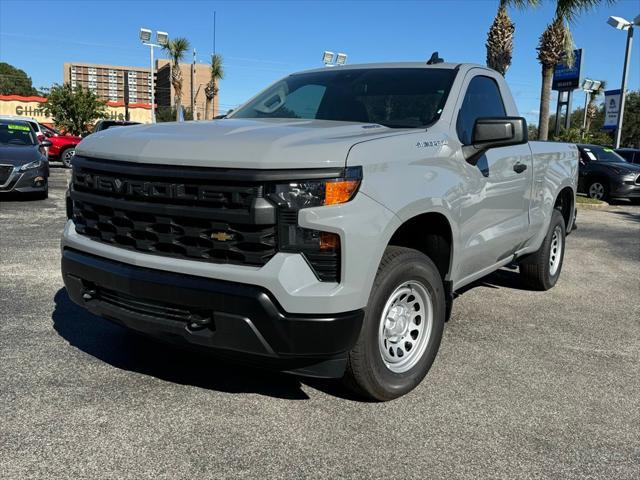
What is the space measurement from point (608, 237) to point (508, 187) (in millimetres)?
6792

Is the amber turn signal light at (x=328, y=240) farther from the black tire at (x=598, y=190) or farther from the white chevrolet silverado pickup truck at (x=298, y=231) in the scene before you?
the black tire at (x=598, y=190)

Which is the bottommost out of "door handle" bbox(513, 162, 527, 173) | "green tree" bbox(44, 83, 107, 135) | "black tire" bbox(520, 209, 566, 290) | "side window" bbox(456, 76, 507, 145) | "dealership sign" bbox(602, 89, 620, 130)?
"black tire" bbox(520, 209, 566, 290)

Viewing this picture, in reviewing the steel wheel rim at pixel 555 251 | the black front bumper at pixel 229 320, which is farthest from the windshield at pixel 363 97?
the steel wheel rim at pixel 555 251

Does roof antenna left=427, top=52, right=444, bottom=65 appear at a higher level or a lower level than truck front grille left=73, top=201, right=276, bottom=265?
higher

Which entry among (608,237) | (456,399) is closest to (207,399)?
(456,399)

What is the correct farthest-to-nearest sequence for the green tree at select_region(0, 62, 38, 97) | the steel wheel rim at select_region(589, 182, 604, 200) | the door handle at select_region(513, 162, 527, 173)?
the green tree at select_region(0, 62, 38, 97) → the steel wheel rim at select_region(589, 182, 604, 200) → the door handle at select_region(513, 162, 527, 173)

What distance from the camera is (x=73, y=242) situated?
3500 millimetres

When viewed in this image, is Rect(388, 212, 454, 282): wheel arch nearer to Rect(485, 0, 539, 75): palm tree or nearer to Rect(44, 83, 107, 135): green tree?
Rect(485, 0, 539, 75): palm tree

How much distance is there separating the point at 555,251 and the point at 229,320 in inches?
181

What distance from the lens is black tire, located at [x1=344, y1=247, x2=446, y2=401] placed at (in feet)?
10.1

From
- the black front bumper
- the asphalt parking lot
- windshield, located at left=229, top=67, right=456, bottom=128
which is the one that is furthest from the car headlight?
the black front bumper

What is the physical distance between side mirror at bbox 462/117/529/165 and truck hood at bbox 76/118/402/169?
2.01 ft

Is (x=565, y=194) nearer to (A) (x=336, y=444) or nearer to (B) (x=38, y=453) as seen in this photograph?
(A) (x=336, y=444)

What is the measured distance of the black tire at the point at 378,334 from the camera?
309cm
